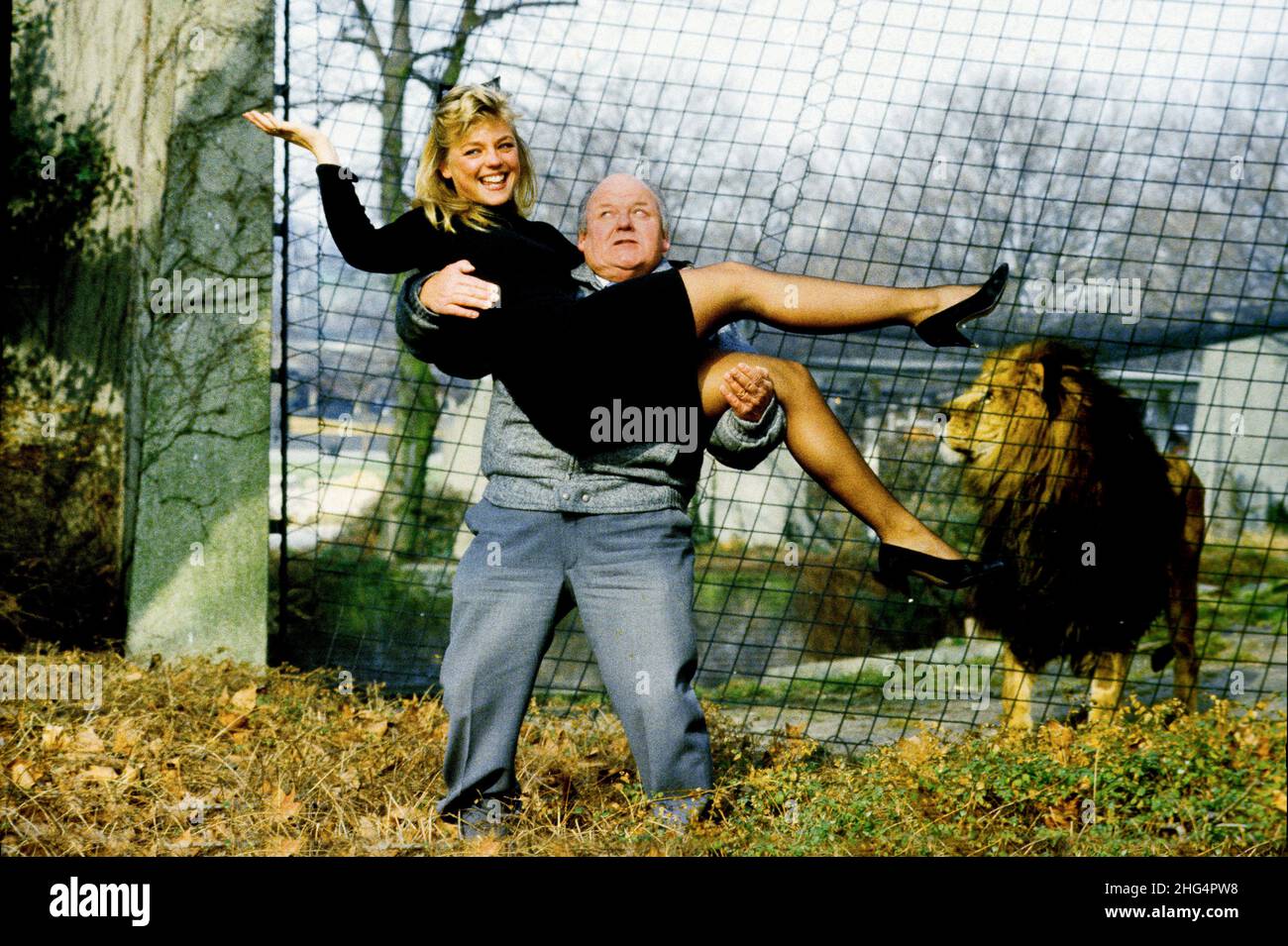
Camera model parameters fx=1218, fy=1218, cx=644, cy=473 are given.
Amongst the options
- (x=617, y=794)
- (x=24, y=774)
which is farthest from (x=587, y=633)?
(x=24, y=774)

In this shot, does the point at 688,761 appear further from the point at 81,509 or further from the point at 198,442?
the point at 81,509

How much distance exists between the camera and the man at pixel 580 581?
2.99 meters

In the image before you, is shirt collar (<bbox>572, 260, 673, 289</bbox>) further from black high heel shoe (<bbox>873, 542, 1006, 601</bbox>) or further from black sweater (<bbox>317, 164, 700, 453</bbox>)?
black high heel shoe (<bbox>873, 542, 1006, 601</bbox>)

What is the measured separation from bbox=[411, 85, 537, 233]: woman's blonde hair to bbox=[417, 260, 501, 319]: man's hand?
0.24 m

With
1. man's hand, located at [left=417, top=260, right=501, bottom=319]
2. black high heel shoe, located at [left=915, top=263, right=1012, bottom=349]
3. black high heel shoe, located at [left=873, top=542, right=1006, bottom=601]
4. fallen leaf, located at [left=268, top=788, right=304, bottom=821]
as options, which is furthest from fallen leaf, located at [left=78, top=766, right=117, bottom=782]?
black high heel shoe, located at [left=915, top=263, right=1012, bottom=349]

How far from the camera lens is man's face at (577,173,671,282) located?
3.24 m

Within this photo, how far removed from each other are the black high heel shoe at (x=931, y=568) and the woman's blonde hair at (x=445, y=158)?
1379 mm

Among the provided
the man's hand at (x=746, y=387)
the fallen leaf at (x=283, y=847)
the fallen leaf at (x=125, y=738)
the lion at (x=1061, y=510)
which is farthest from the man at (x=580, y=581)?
the lion at (x=1061, y=510)

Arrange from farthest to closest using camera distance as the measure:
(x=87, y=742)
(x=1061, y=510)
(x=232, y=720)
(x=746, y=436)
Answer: (x=1061, y=510) < (x=232, y=720) < (x=87, y=742) < (x=746, y=436)

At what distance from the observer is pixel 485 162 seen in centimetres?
329

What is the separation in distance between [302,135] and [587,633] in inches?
63.4

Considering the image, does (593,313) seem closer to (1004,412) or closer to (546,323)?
(546,323)
